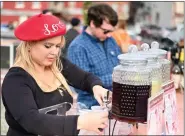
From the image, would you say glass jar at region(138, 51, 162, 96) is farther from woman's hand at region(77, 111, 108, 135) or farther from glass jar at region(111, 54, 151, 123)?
woman's hand at region(77, 111, 108, 135)

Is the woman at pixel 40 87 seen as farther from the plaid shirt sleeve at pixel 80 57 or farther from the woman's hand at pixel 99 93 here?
the plaid shirt sleeve at pixel 80 57

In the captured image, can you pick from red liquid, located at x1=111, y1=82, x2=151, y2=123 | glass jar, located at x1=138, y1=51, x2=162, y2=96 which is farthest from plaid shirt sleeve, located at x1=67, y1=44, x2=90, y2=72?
red liquid, located at x1=111, y1=82, x2=151, y2=123

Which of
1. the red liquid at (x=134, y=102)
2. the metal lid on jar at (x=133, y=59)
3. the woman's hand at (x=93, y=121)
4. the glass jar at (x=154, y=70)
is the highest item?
the metal lid on jar at (x=133, y=59)

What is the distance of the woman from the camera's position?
122 cm

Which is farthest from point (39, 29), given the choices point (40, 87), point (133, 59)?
point (133, 59)

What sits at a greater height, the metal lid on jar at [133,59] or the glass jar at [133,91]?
the metal lid on jar at [133,59]

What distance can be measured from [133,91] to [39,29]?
45 centimetres

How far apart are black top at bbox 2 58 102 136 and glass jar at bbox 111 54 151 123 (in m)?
0.16

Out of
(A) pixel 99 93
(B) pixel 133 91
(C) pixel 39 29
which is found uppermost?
(C) pixel 39 29

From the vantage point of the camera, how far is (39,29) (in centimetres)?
140

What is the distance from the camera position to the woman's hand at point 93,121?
46.6 inches

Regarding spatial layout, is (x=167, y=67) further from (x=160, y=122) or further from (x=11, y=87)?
(x=11, y=87)

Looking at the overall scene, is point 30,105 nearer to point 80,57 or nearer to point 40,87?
point 40,87

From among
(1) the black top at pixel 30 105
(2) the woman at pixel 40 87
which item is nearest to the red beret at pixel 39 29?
(2) the woman at pixel 40 87
